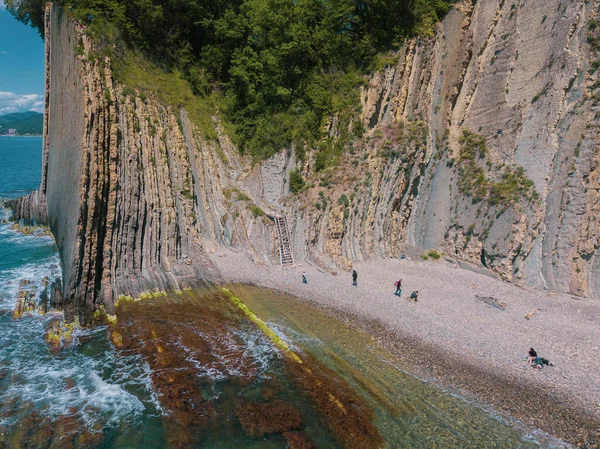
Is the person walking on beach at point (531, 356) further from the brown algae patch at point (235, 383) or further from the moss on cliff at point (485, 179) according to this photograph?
the moss on cliff at point (485, 179)

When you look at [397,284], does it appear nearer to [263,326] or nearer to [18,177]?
[263,326]

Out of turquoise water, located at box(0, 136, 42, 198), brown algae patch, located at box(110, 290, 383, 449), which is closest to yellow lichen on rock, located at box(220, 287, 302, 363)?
brown algae patch, located at box(110, 290, 383, 449)

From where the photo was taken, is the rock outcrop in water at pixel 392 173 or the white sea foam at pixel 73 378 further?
the rock outcrop in water at pixel 392 173

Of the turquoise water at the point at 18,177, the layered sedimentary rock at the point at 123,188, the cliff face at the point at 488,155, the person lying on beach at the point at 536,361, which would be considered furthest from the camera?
the turquoise water at the point at 18,177

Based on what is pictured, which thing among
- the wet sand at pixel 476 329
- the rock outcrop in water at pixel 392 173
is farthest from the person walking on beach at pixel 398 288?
the rock outcrop in water at pixel 392 173

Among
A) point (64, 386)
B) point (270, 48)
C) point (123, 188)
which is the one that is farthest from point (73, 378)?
point (270, 48)

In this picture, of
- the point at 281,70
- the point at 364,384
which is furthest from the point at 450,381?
the point at 281,70
